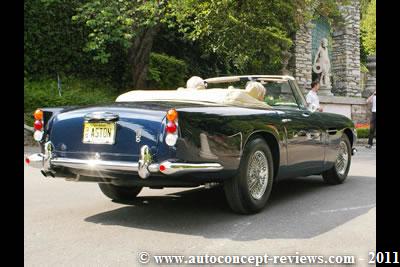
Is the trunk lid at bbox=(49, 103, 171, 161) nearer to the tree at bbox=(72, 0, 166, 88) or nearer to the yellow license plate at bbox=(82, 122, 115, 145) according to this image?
the yellow license plate at bbox=(82, 122, 115, 145)

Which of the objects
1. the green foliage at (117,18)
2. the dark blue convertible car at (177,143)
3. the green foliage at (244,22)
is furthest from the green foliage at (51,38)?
the dark blue convertible car at (177,143)

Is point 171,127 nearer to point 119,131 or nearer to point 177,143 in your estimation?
point 177,143

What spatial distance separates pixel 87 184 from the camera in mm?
7211

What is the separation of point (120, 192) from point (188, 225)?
1.41 meters

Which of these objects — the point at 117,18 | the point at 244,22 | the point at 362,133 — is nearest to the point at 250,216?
the point at 117,18

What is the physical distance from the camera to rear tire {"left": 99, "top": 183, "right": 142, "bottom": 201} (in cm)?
566

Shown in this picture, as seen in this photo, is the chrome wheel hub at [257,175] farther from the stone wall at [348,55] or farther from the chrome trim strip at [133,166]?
the stone wall at [348,55]

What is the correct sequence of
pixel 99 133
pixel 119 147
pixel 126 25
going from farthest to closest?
pixel 126 25 < pixel 99 133 < pixel 119 147

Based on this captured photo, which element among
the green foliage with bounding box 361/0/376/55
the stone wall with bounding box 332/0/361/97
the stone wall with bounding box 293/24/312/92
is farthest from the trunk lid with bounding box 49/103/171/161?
the green foliage with bounding box 361/0/376/55

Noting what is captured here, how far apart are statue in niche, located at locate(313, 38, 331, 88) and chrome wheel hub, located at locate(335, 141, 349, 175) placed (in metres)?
17.6

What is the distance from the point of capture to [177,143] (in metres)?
4.19
